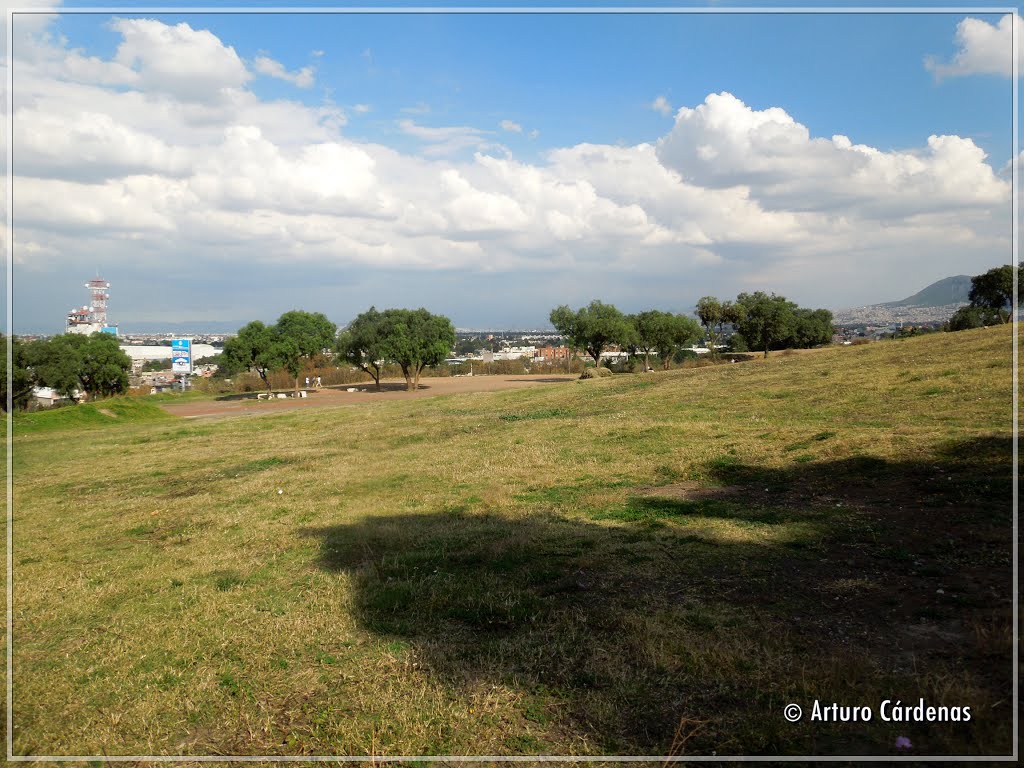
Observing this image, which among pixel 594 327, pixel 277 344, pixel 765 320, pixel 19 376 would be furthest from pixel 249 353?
pixel 765 320

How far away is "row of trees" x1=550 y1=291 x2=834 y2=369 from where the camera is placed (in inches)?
2087

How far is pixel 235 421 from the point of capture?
1344 inches

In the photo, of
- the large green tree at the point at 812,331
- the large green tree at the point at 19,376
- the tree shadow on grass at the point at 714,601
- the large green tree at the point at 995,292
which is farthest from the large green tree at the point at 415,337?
the tree shadow on grass at the point at 714,601

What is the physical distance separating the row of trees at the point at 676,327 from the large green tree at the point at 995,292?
15.0m

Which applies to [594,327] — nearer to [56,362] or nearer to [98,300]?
[56,362]

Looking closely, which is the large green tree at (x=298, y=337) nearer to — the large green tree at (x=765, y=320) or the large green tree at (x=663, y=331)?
the large green tree at (x=663, y=331)

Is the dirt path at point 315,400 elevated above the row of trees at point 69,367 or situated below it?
below

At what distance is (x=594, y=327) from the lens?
58938 mm

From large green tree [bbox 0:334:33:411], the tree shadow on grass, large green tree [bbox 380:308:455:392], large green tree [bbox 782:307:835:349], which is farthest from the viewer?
large green tree [bbox 782:307:835:349]

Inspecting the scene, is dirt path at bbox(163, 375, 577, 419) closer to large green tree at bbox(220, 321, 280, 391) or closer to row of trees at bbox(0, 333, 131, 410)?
large green tree at bbox(220, 321, 280, 391)

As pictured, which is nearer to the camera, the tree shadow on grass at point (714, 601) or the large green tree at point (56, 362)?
the tree shadow on grass at point (714, 601)

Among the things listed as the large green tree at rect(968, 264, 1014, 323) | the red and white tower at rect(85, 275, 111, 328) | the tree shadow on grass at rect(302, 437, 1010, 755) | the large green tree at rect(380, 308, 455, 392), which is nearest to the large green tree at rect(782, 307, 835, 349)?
the large green tree at rect(968, 264, 1014, 323)

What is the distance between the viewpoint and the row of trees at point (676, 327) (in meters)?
53.0

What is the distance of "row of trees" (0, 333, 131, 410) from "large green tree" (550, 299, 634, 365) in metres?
40.2
